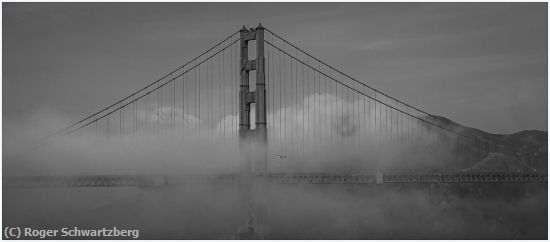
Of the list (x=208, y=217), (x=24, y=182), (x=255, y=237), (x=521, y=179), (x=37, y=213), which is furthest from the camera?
(x=208, y=217)

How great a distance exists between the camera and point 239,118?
71.2 metres

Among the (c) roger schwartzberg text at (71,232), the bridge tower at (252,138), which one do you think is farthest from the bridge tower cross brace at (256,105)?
the (c) roger schwartzberg text at (71,232)

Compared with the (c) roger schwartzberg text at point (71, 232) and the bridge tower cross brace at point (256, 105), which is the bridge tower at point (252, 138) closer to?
the bridge tower cross brace at point (256, 105)

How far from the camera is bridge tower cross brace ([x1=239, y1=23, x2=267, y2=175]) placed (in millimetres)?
69000

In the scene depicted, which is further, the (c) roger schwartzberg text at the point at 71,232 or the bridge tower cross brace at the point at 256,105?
the bridge tower cross brace at the point at 256,105

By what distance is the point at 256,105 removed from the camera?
69562mm

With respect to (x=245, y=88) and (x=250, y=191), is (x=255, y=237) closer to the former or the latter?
(x=250, y=191)

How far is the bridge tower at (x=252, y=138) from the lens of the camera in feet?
221

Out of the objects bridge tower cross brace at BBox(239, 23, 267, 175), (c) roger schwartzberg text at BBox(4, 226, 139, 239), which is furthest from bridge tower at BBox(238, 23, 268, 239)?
(c) roger schwartzberg text at BBox(4, 226, 139, 239)

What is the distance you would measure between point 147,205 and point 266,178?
136 metres

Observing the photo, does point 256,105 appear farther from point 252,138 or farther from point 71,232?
point 71,232

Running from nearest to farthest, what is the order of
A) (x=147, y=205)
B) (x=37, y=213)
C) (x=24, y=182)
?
(x=24, y=182) < (x=37, y=213) < (x=147, y=205)

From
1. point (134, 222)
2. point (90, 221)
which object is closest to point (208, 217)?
point (134, 222)

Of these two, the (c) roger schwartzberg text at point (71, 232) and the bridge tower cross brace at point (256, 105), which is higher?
the bridge tower cross brace at point (256, 105)
